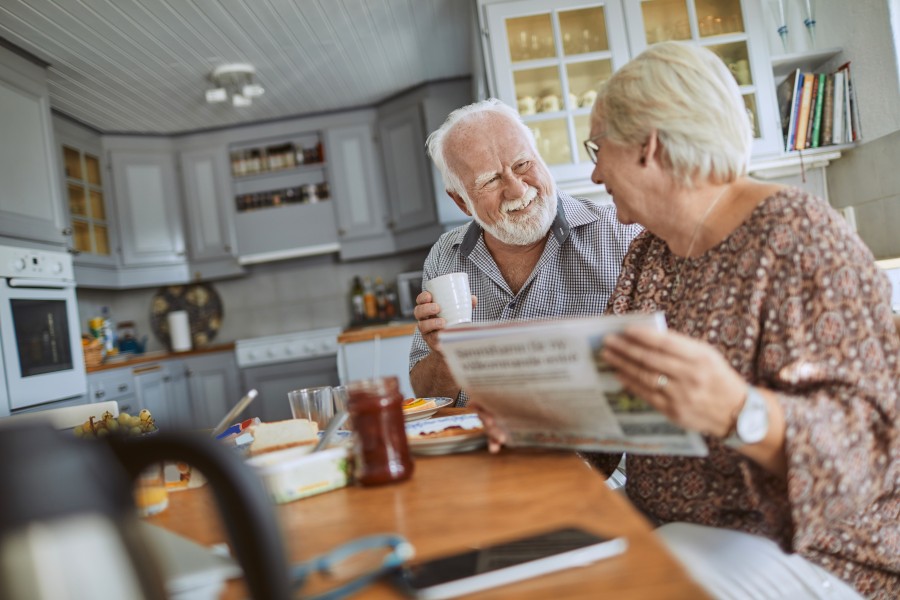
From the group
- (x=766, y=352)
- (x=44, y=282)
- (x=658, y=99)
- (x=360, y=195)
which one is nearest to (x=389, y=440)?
(x=766, y=352)

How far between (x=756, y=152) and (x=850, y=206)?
19.0 inches

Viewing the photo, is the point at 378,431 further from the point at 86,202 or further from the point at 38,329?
the point at 86,202

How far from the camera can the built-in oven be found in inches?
121

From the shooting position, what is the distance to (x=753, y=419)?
28.5 inches

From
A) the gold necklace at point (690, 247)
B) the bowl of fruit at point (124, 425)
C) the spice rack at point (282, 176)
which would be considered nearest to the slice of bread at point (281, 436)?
the bowl of fruit at point (124, 425)

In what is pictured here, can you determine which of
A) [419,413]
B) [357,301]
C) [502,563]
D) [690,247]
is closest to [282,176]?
[357,301]

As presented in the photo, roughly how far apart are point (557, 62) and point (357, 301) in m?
2.65

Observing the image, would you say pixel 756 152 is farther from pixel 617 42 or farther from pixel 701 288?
pixel 701 288

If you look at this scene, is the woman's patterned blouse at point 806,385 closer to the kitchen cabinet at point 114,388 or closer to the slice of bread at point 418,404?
the slice of bread at point 418,404

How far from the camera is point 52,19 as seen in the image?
3199 millimetres

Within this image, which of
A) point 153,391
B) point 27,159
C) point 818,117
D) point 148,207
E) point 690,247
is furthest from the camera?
point 148,207

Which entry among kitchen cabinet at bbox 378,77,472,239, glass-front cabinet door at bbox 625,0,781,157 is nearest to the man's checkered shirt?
glass-front cabinet door at bbox 625,0,781,157

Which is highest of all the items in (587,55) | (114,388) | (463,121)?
(587,55)

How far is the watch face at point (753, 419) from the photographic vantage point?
0.72 m
